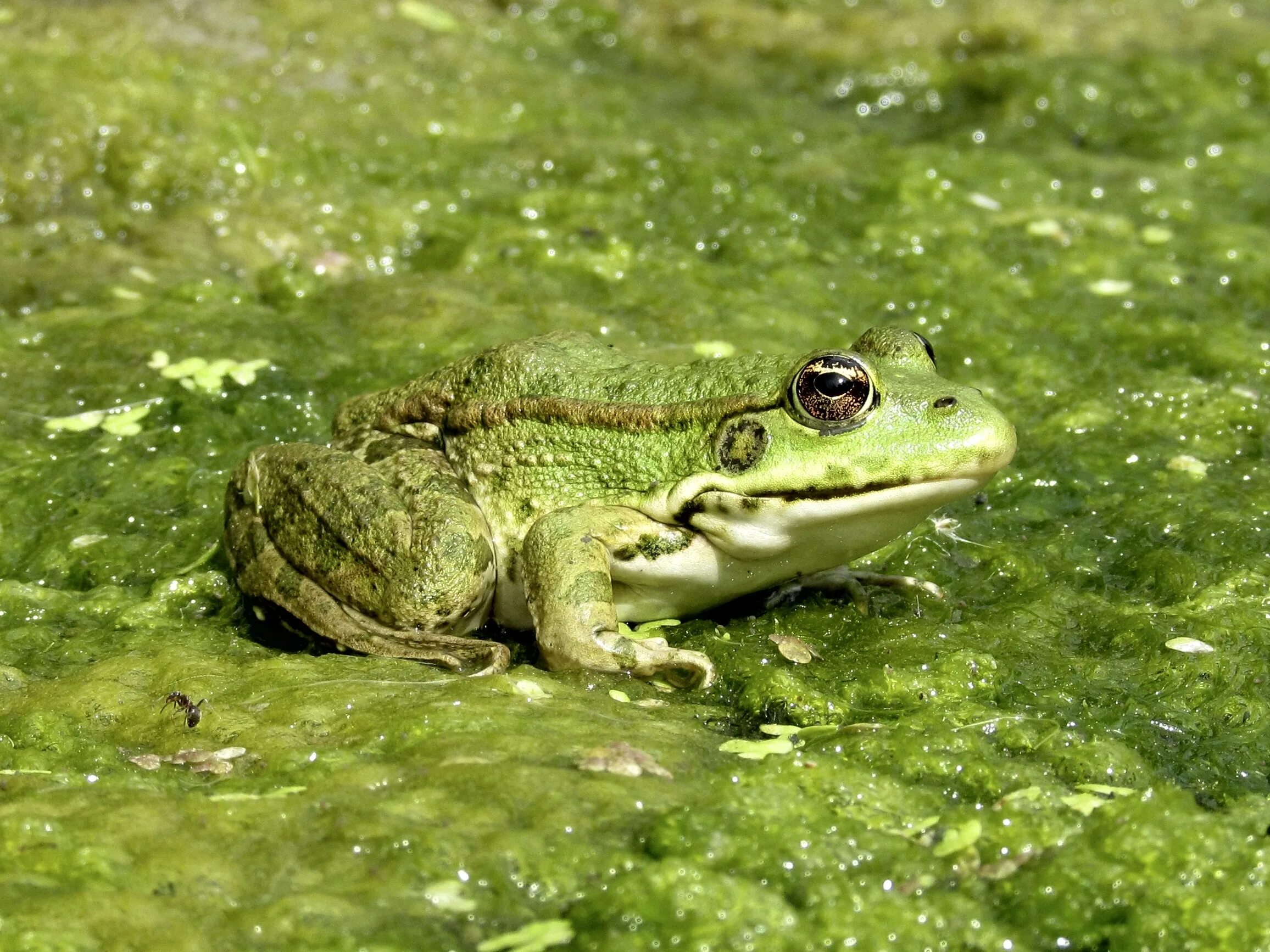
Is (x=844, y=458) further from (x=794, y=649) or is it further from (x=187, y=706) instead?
(x=187, y=706)

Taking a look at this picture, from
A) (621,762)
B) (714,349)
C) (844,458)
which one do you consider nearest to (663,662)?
(621,762)

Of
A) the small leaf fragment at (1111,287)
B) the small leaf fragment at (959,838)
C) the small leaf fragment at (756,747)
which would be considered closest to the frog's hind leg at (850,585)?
the small leaf fragment at (756,747)

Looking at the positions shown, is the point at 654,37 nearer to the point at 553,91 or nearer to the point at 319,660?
the point at 553,91

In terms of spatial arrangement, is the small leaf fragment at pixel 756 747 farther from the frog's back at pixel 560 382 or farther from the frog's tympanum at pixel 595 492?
the frog's back at pixel 560 382

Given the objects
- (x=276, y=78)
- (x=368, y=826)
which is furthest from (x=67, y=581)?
(x=276, y=78)

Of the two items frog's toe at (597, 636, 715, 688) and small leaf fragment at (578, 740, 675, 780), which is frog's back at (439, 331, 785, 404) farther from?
small leaf fragment at (578, 740, 675, 780)

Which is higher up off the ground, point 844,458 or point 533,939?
point 844,458
